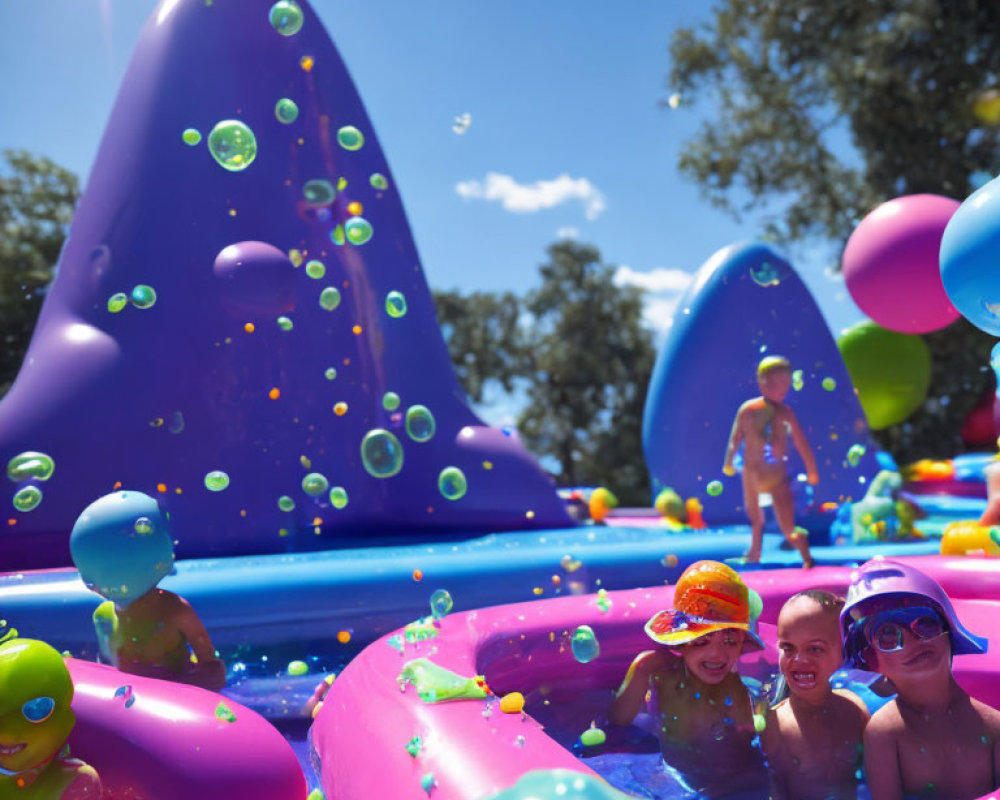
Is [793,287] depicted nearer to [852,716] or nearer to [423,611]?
[423,611]

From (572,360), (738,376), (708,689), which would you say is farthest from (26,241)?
(708,689)

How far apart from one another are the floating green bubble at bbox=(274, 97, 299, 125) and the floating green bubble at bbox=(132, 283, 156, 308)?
147 centimetres

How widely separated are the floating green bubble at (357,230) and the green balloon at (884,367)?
17.8 feet

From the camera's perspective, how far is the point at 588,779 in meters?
1.50

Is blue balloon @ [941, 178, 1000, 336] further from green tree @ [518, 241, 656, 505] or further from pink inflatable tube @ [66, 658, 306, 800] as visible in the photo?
green tree @ [518, 241, 656, 505]

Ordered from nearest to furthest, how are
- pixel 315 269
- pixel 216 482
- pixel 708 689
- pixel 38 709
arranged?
pixel 38 709, pixel 708 689, pixel 216 482, pixel 315 269

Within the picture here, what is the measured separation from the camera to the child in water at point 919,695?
76.0 inches

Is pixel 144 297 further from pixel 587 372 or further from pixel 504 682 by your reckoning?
pixel 587 372

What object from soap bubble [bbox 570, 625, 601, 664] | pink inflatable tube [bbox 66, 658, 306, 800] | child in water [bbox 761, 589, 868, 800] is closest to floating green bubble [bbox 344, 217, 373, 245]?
soap bubble [bbox 570, 625, 601, 664]

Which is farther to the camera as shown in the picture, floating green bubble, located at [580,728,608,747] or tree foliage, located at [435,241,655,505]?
tree foliage, located at [435,241,655,505]

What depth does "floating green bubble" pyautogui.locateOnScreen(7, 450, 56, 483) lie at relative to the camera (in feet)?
15.6

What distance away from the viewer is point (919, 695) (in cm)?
197

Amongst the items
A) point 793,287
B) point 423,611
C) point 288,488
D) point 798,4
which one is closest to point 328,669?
point 423,611

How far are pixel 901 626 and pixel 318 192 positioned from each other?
16.7ft
